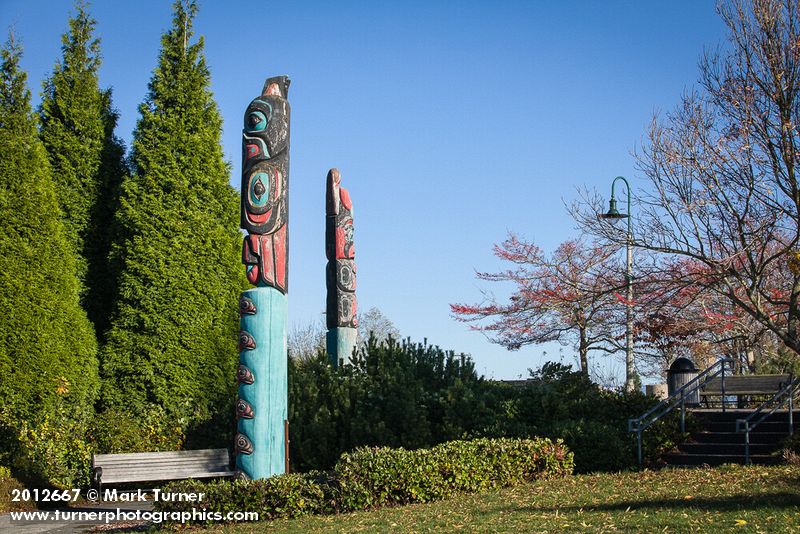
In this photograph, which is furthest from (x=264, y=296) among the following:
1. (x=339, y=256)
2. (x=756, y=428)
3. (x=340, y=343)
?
(x=756, y=428)

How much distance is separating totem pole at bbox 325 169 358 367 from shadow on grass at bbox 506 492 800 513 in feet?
26.5

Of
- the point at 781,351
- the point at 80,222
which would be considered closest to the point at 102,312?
the point at 80,222

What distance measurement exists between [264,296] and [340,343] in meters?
6.17

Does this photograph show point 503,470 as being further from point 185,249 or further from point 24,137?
point 24,137

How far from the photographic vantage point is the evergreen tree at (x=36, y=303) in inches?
621

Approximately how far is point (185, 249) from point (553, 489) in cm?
955

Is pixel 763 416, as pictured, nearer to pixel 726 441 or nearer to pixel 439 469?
pixel 726 441

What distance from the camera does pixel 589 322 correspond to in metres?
25.4

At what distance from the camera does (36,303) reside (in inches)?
636

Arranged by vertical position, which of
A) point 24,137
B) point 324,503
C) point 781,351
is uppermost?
point 24,137

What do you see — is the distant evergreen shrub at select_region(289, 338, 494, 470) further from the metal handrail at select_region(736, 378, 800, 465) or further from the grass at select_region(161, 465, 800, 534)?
the metal handrail at select_region(736, 378, 800, 465)

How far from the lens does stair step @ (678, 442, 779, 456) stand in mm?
14484

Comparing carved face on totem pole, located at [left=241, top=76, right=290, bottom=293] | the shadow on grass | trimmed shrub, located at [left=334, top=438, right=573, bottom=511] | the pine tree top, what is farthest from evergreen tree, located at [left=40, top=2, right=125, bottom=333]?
the shadow on grass

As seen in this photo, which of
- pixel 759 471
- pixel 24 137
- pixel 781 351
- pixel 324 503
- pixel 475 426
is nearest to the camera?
pixel 324 503
